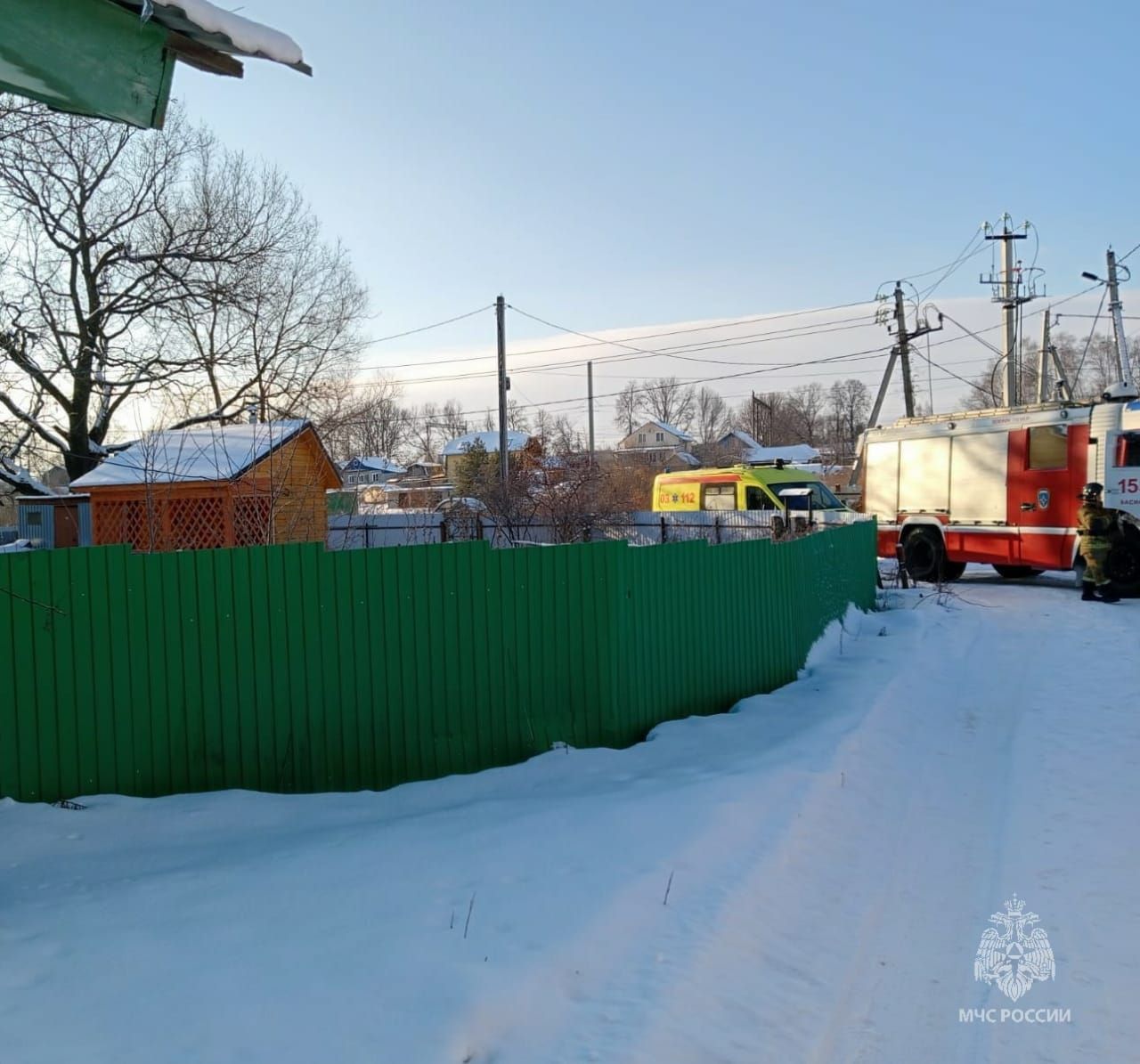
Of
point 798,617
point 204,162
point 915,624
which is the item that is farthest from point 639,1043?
point 204,162

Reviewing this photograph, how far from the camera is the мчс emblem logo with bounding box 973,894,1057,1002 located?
132 inches

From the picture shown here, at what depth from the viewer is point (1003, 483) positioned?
15.0 meters

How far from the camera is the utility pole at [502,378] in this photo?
79.9ft

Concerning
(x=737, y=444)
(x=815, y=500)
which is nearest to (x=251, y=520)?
(x=815, y=500)

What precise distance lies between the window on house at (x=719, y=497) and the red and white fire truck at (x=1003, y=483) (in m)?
3.62

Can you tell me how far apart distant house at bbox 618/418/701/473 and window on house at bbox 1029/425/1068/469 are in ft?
184

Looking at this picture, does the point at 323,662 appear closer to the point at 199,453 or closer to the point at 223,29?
the point at 223,29

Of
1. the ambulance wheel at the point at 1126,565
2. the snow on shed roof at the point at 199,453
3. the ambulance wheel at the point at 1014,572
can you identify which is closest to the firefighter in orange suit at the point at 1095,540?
the ambulance wheel at the point at 1126,565

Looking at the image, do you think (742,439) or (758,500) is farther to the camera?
(742,439)

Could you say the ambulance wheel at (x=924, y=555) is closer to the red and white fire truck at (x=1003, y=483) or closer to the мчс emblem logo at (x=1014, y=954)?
the red and white fire truck at (x=1003, y=483)

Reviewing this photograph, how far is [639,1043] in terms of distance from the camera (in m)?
2.85

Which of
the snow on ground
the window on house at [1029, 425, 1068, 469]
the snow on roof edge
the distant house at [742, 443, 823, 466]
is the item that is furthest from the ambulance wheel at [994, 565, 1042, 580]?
the distant house at [742, 443, 823, 466]

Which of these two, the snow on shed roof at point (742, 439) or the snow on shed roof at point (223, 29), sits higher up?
the snow on shed roof at point (742, 439)

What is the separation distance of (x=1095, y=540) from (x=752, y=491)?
8722 mm
